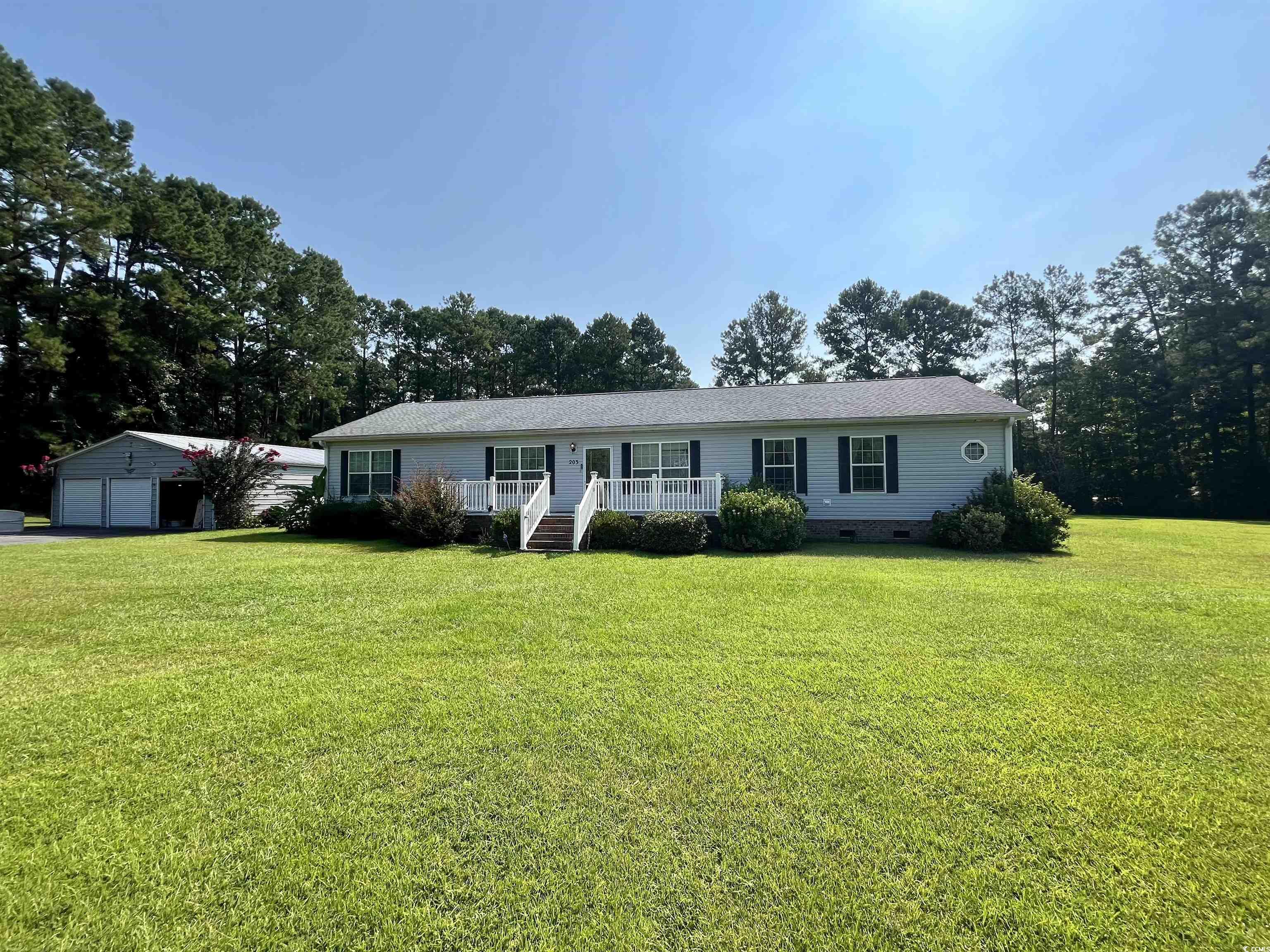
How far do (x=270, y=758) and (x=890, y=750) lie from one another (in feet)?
12.6

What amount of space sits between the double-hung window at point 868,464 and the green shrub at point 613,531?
244 inches

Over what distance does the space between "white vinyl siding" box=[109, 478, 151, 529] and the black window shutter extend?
25838mm

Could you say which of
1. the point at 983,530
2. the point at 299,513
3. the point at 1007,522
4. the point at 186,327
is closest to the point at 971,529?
the point at 983,530

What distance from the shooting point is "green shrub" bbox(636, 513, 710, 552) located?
11.6 meters

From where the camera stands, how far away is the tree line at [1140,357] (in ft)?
84.2

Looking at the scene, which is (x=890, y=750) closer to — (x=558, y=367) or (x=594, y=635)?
(x=594, y=635)

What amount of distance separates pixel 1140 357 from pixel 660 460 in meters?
32.5

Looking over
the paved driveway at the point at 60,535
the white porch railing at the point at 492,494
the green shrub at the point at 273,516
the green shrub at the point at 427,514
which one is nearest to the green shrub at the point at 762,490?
the white porch railing at the point at 492,494

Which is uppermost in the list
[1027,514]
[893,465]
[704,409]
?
[704,409]

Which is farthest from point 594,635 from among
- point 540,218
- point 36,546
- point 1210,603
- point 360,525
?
point 36,546

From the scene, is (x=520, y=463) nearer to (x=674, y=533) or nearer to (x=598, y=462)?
(x=598, y=462)

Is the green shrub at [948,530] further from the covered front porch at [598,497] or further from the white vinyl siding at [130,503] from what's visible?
the white vinyl siding at [130,503]

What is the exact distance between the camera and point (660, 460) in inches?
579

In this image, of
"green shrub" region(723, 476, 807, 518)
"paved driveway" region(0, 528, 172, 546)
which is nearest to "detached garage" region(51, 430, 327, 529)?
"paved driveway" region(0, 528, 172, 546)
